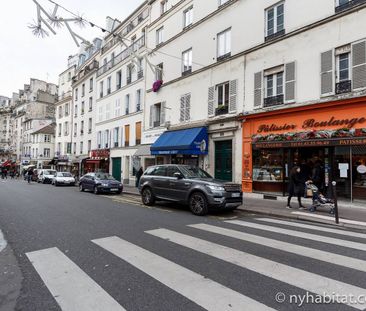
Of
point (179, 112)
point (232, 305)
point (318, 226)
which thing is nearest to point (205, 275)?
point (232, 305)

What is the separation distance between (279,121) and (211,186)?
236 inches

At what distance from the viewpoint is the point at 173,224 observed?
295 inches

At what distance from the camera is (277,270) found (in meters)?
4.14

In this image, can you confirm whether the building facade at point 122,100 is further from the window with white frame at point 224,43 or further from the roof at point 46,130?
the roof at point 46,130

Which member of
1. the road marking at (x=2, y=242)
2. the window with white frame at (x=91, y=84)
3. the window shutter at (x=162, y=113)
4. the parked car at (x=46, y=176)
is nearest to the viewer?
the road marking at (x=2, y=242)

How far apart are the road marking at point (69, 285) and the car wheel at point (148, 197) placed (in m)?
6.39

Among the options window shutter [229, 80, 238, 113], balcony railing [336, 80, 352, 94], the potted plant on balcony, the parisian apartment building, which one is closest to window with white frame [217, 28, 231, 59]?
the parisian apartment building

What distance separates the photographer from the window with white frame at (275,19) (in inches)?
536

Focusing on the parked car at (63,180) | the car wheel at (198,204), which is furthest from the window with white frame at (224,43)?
the parked car at (63,180)

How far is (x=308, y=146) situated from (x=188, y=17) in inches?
506

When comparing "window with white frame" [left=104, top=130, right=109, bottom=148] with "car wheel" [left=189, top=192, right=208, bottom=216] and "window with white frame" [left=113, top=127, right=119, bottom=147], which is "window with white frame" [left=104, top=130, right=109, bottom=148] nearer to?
"window with white frame" [left=113, top=127, right=119, bottom=147]

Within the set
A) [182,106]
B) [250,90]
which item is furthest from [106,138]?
[250,90]

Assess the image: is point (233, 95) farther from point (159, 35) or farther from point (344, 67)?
point (159, 35)

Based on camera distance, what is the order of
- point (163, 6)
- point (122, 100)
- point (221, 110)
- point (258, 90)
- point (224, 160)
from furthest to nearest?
point (122, 100)
point (163, 6)
point (221, 110)
point (224, 160)
point (258, 90)
